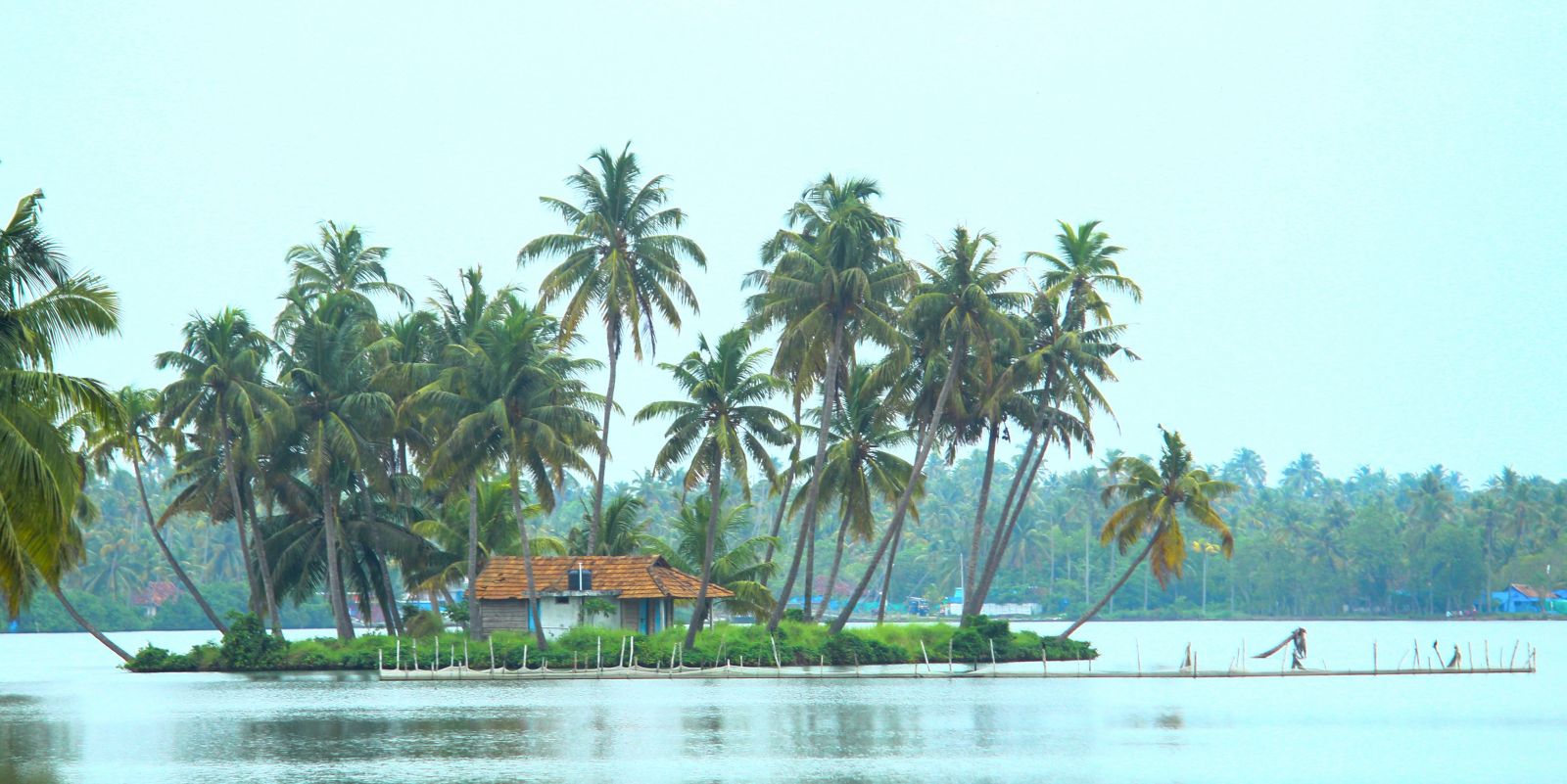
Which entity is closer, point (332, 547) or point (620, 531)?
point (332, 547)

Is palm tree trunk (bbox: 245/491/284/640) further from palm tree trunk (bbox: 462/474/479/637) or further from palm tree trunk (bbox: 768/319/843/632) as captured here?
palm tree trunk (bbox: 768/319/843/632)

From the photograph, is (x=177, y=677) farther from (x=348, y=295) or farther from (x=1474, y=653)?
(x=1474, y=653)

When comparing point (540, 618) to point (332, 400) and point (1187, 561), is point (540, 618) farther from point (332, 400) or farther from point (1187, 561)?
point (1187, 561)

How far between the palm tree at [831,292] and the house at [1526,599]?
104293 millimetres

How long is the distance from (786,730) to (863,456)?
88.0 ft

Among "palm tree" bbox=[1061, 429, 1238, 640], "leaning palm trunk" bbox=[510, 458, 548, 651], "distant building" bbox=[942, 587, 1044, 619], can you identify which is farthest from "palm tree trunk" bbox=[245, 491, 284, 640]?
"distant building" bbox=[942, 587, 1044, 619]

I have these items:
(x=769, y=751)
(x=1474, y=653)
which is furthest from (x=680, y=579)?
(x=1474, y=653)

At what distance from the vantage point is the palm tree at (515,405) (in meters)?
58.9

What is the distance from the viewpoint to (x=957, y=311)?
60.6 m

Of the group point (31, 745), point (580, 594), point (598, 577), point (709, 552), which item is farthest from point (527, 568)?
point (31, 745)

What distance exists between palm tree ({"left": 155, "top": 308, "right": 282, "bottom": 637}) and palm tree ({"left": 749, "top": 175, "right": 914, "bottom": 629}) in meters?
20.2

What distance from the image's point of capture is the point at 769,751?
114 feet

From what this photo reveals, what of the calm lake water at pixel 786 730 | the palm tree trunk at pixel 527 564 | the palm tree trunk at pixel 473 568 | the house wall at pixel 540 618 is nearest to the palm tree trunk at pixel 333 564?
the calm lake water at pixel 786 730

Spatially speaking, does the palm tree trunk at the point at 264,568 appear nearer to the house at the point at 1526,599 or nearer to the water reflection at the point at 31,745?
the water reflection at the point at 31,745
